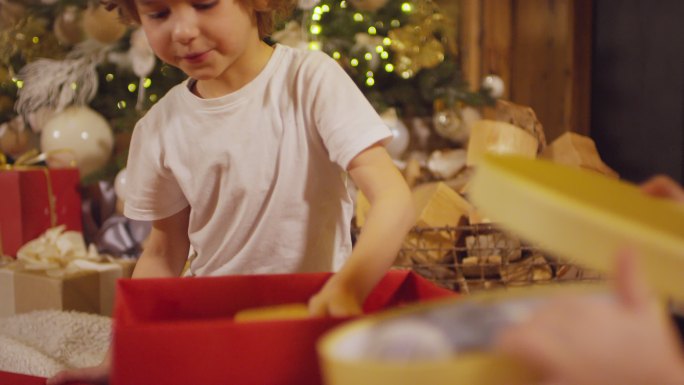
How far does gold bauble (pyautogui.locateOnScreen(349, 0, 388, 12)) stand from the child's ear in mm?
1338

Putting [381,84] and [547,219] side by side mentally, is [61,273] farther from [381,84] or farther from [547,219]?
[547,219]

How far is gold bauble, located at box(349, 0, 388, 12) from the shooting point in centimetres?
212

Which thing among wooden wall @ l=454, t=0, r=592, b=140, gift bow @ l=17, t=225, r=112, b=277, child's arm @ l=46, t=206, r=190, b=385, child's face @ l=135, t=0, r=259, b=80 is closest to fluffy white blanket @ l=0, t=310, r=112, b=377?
child's arm @ l=46, t=206, r=190, b=385

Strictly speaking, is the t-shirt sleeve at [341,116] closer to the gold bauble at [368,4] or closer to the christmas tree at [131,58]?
the christmas tree at [131,58]

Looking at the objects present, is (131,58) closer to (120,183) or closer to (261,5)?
(120,183)

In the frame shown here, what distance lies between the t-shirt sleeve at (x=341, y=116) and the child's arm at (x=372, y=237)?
14 mm

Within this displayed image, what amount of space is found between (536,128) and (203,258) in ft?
4.33

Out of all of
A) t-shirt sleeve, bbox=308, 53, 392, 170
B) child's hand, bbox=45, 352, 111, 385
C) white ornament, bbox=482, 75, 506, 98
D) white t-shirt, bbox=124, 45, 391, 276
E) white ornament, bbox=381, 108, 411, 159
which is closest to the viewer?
child's hand, bbox=45, 352, 111, 385

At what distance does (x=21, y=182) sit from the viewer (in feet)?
6.54

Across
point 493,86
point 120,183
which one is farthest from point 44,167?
point 493,86

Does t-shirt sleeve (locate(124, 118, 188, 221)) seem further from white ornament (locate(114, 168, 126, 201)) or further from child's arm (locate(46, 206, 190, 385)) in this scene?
white ornament (locate(114, 168, 126, 201))

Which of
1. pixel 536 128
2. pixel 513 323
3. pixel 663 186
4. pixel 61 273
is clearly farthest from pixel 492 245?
pixel 513 323

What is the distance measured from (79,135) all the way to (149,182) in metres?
1.32

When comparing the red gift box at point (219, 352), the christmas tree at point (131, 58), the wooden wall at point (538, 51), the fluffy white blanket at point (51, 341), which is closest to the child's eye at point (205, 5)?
the red gift box at point (219, 352)
